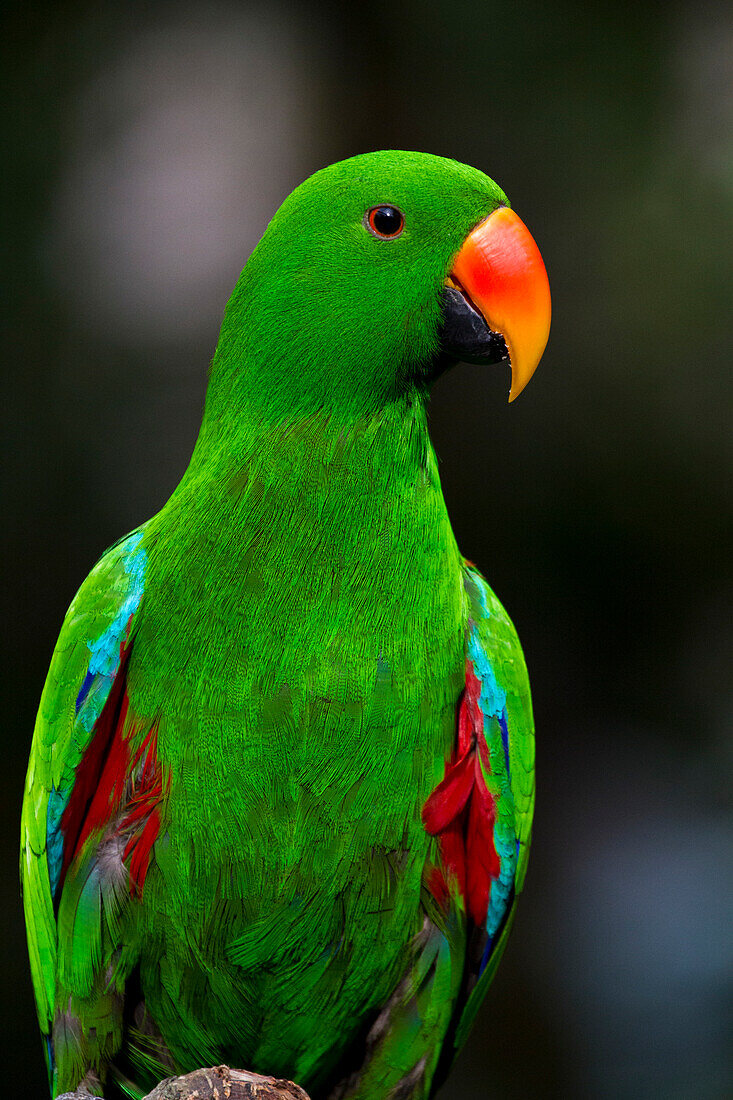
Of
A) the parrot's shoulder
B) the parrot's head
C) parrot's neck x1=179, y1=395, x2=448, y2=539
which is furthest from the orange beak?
the parrot's shoulder

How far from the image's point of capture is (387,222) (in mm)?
1183

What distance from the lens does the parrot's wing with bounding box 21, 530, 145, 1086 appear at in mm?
1240

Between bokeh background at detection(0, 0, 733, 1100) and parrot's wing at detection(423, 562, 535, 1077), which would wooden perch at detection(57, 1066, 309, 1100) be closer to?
parrot's wing at detection(423, 562, 535, 1077)

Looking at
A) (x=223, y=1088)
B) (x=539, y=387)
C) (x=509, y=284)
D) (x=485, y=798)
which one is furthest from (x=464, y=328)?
(x=539, y=387)

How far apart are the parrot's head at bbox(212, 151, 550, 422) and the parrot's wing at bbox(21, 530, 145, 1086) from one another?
28 cm

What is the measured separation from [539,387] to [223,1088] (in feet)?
5.54

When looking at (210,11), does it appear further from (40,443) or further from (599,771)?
(599,771)

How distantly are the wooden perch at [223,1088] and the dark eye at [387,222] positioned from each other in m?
0.89

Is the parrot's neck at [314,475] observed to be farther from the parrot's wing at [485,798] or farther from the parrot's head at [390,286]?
the parrot's wing at [485,798]

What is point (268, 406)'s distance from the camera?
1218 millimetres

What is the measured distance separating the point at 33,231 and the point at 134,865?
64.3 inches

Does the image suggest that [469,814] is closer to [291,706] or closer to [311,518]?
[291,706]

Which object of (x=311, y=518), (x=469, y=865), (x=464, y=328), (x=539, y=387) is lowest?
(x=469, y=865)

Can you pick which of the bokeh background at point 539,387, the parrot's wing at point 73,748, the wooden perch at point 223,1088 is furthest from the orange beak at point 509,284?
the bokeh background at point 539,387
